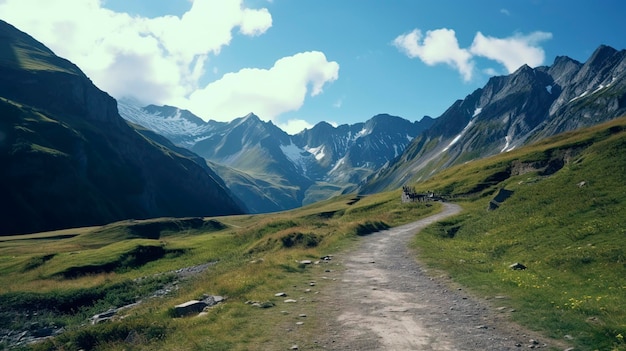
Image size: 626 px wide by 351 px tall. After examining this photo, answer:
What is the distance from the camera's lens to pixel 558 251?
1025 inches

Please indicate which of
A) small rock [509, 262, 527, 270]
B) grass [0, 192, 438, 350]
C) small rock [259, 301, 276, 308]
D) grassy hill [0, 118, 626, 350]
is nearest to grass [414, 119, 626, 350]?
grassy hill [0, 118, 626, 350]

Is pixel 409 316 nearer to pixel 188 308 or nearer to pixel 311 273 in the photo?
pixel 188 308

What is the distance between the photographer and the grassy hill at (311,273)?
1565cm

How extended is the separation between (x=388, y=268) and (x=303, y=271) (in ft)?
19.3

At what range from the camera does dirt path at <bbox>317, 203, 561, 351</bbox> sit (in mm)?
14039

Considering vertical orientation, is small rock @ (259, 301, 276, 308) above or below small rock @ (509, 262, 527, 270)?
above

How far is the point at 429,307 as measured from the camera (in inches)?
730

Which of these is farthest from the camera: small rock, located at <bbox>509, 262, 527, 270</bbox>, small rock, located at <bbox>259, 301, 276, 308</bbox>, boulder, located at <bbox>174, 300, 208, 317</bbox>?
small rock, located at <bbox>509, 262, 527, 270</bbox>

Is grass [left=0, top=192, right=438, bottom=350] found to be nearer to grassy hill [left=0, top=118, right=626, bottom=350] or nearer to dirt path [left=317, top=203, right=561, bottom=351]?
grassy hill [left=0, top=118, right=626, bottom=350]

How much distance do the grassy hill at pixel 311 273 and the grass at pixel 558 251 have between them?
76 mm

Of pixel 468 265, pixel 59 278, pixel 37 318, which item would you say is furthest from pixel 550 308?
pixel 59 278

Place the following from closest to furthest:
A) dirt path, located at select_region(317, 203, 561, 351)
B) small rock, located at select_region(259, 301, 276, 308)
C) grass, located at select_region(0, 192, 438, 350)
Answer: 1. dirt path, located at select_region(317, 203, 561, 351)
2. grass, located at select_region(0, 192, 438, 350)
3. small rock, located at select_region(259, 301, 276, 308)

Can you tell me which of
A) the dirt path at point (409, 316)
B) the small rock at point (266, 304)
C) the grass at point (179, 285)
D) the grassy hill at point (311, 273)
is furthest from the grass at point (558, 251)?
the small rock at point (266, 304)

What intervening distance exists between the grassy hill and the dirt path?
917 mm
